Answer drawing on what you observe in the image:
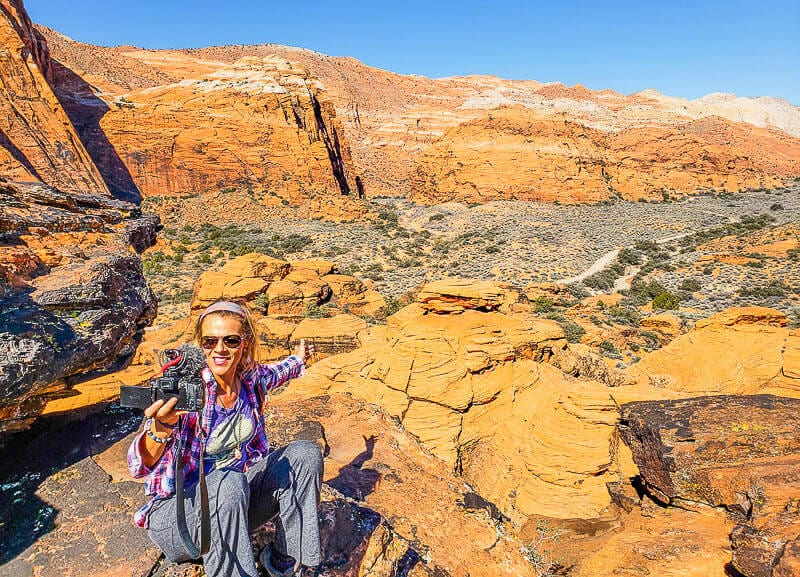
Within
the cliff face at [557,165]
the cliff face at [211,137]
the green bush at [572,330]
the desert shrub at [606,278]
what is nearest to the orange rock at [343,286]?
the green bush at [572,330]

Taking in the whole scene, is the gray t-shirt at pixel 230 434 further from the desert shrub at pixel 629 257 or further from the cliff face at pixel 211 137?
the cliff face at pixel 211 137

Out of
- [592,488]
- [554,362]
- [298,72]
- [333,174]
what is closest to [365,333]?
[554,362]

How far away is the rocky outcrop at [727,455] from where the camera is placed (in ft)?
13.7

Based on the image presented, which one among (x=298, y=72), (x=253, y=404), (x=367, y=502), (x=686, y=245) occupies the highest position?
(x=298, y=72)

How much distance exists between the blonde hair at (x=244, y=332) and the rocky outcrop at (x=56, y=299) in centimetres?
158

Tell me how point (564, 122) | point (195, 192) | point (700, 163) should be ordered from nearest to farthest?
1. point (195, 192)
2. point (564, 122)
3. point (700, 163)

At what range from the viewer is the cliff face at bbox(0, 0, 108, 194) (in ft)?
80.1

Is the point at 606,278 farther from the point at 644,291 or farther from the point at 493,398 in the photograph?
the point at 493,398

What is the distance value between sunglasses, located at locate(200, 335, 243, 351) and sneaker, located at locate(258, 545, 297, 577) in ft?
3.86

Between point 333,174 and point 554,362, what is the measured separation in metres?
34.1

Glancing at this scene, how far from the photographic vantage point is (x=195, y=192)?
35.4 meters

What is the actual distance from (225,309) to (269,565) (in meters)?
1.43

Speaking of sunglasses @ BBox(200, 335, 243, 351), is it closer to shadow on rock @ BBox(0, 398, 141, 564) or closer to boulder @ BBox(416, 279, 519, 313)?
shadow on rock @ BBox(0, 398, 141, 564)

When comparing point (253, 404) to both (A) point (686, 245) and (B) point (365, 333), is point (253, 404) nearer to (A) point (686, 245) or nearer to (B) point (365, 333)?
(B) point (365, 333)
